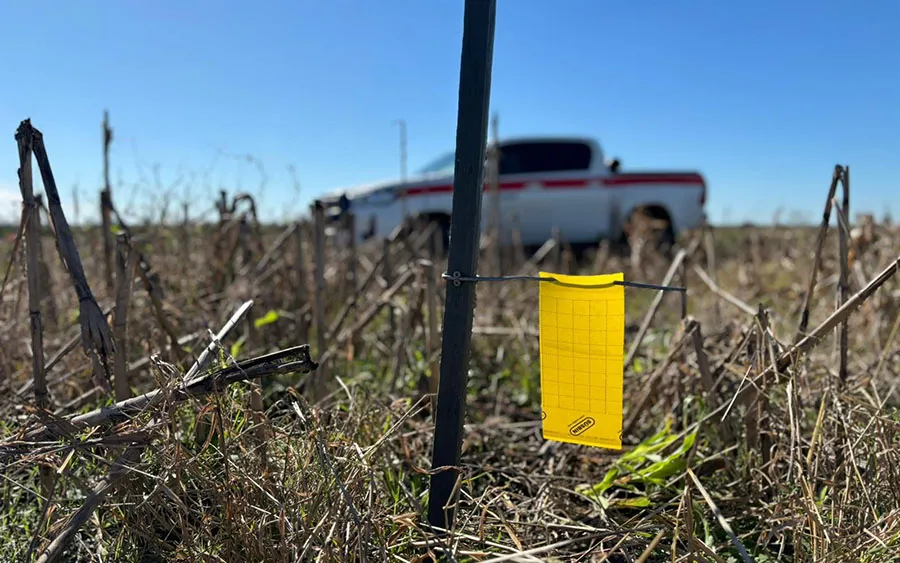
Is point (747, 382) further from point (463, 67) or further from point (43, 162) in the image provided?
point (43, 162)

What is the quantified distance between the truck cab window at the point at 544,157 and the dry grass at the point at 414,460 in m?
5.01

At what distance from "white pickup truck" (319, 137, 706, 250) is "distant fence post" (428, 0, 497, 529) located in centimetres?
561

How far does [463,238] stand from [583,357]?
395 mm

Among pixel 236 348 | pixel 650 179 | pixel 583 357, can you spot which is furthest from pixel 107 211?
pixel 650 179

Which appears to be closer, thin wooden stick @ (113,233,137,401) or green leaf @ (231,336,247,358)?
thin wooden stick @ (113,233,137,401)

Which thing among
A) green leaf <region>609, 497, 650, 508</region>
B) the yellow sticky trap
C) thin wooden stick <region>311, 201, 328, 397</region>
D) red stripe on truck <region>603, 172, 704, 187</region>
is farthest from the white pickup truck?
the yellow sticky trap

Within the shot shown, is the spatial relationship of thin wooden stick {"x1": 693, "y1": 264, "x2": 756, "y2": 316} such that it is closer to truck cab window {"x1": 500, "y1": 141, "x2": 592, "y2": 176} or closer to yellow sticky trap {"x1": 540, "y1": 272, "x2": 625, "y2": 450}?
yellow sticky trap {"x1": 540, "y1": 272, "x2": 625, "y2": 450}

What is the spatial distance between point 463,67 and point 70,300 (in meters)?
2.86

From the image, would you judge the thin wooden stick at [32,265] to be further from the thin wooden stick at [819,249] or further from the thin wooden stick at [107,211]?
the thin wooden stick at [819,249]

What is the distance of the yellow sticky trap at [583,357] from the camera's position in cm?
134

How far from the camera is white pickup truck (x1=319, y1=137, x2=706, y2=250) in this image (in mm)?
7000

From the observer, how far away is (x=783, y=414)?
5.48ft

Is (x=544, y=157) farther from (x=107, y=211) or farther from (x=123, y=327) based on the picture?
(x=123, y=327)

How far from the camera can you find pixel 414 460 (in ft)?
6.05
